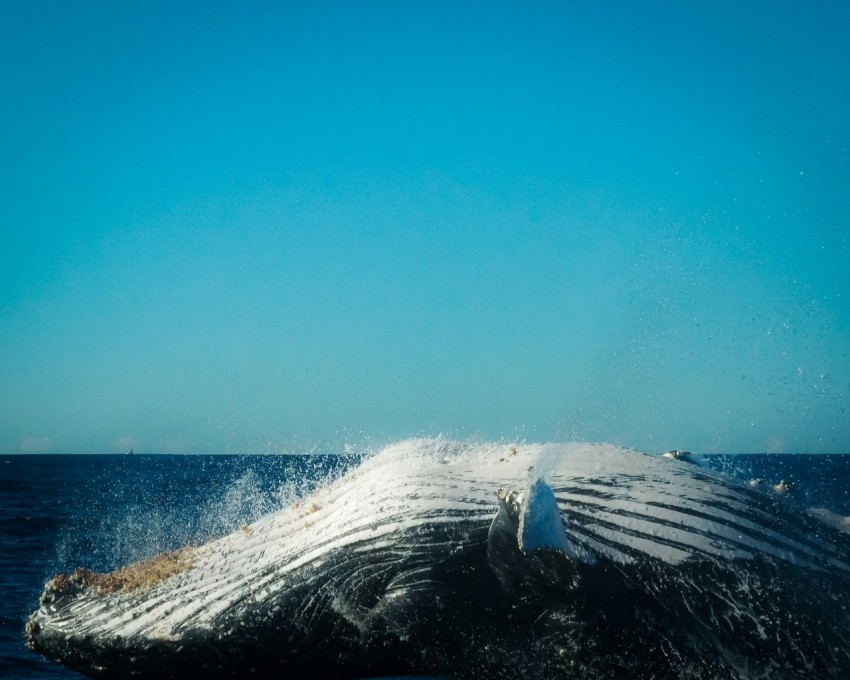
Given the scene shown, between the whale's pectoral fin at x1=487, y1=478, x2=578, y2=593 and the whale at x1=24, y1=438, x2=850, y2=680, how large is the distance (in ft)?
0.03

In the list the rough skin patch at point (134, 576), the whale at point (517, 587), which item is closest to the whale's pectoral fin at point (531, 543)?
the whale at point (517, 587)

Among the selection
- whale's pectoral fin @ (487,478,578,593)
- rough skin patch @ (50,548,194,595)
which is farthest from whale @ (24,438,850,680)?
rough skin patch @ (50,548,194,595)

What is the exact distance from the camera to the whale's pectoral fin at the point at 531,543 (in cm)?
447

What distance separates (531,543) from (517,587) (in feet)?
1.51

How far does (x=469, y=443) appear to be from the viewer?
6.84 m

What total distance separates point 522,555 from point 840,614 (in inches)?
78.0

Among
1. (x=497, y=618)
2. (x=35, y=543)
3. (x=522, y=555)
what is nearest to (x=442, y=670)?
(x=497, y=618)

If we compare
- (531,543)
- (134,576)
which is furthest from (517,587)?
(134,576)

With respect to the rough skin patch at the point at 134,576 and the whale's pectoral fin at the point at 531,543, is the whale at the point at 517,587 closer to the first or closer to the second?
the whale's pectoral fin at the point at 531,543

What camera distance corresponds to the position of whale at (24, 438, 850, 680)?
4547mm

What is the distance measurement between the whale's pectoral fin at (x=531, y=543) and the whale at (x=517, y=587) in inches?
0.4

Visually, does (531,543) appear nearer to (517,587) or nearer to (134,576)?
(517,587)

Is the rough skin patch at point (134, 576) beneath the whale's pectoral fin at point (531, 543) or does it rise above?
beneath

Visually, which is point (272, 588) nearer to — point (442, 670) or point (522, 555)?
point (442, 670)
